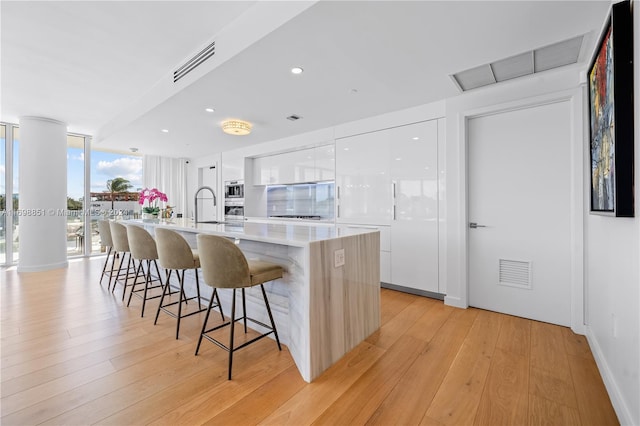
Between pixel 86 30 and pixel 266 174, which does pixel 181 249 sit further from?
pixel 266 174

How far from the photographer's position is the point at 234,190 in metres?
6.04

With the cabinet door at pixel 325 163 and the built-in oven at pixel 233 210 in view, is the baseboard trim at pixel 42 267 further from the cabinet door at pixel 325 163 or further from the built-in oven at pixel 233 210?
the cabinet door at pixel 325 163

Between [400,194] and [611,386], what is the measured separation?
2.43 m

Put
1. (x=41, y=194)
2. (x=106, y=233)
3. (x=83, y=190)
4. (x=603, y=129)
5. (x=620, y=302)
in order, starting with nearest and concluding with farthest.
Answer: (x=620, y=302), (x=603, y=129), (x=106, y=233), (x=41, y=194), (x=83, y=190)

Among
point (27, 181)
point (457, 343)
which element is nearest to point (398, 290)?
point (457, 343)

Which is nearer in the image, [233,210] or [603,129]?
[603,129]

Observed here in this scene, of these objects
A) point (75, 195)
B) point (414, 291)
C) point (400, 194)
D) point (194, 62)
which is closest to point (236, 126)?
point (194, 62)

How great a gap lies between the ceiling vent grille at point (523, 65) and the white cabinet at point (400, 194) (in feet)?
2.16

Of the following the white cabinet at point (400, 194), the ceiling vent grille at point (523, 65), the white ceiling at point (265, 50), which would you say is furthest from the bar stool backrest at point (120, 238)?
the ceiling vent grille at point (523, 65)

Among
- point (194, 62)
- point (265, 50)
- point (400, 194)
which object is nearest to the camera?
point (265, 50)

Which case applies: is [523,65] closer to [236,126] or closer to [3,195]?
[236,126]

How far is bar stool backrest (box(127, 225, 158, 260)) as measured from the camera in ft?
9.09

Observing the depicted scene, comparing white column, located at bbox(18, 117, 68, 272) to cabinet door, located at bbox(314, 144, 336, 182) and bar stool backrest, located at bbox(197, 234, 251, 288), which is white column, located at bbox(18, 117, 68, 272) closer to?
cabinet door, located at bbox(314, 144, 336, 182)

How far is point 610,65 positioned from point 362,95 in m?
2.02
